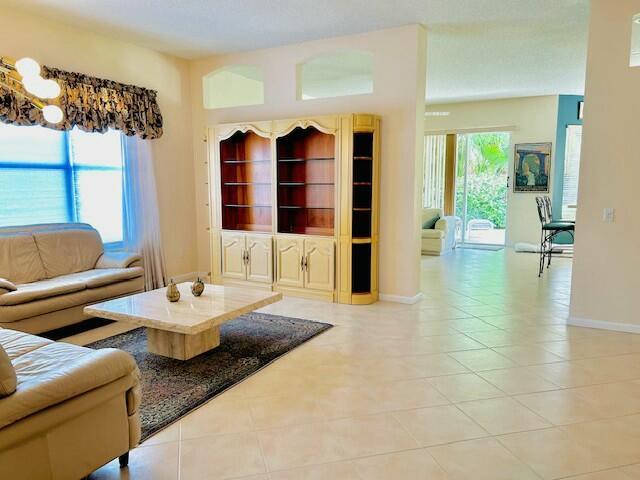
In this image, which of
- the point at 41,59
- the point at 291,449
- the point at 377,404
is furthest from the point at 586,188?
the point at 41,59

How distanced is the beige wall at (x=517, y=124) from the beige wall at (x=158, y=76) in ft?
18.4

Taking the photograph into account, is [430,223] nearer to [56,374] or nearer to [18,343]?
[18,343]

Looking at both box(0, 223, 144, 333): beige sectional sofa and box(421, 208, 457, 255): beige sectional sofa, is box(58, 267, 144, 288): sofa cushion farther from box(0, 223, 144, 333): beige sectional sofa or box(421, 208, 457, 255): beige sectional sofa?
box(421, 208, 457, 255): beige sectional sofa

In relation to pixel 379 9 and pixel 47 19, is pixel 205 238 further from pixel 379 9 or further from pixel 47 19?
pixel 379 9

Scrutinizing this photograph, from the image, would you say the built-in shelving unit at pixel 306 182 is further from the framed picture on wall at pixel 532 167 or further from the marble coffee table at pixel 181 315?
the framed picture on wall at pixel 532 167

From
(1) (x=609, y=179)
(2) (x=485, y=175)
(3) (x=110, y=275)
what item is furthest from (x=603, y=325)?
(2) (x=485, y=175)

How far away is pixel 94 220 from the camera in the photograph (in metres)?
5.18

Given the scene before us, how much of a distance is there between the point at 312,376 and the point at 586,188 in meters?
3.05

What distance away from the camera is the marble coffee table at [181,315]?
3154mm

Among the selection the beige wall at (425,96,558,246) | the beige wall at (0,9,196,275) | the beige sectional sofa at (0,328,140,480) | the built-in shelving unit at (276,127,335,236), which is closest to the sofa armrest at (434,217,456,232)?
the beige wall at (425,96,558,246)

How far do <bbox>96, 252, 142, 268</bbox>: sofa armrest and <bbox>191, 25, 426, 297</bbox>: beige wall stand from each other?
2.41 m

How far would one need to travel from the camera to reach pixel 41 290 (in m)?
3.77

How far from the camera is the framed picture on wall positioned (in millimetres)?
8648

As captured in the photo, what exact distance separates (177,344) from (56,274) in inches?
76.1
